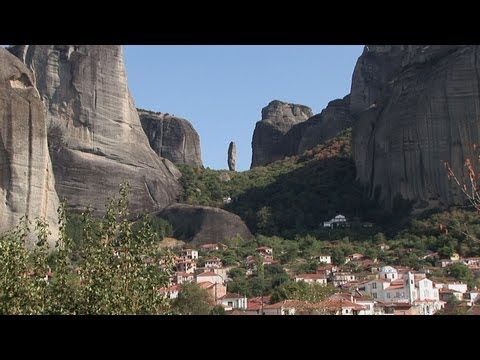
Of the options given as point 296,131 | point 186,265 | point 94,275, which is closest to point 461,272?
point 186,265

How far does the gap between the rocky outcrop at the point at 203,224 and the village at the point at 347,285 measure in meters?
1.23

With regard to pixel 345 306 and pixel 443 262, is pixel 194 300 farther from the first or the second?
pixel 443 262

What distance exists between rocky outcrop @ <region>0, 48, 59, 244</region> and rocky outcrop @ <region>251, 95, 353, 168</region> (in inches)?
1784

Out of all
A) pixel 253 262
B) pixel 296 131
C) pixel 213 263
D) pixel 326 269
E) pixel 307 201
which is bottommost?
pixel 326 269

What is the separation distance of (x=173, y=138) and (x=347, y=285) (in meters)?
43.9

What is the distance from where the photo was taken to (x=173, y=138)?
77.8 meters

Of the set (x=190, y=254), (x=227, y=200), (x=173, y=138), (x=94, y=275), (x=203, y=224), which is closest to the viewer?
(x=94, y=275)

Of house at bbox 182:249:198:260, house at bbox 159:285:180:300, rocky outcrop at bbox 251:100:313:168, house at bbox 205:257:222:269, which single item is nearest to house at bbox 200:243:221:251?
house at bbox 182:249:198:260

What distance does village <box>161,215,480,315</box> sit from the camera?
26.2m

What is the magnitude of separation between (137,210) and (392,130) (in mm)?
20215
